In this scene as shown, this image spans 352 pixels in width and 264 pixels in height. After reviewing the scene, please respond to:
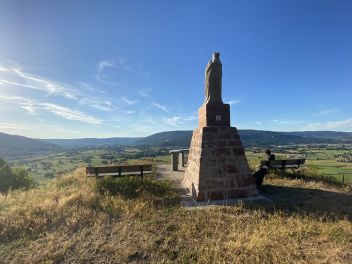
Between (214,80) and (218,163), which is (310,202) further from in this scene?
(214,80)

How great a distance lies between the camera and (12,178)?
2036 cm

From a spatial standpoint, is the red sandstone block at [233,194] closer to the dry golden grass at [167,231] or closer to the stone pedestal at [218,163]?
the stone pedestal at [218,163]

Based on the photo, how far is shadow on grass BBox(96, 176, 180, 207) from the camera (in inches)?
308

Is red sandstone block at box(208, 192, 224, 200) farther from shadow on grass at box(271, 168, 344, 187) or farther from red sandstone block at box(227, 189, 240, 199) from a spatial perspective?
shadow on grass at box(271, 168, 344, 187)

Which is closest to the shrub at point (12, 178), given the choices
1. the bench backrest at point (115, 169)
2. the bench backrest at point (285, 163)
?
the bench backrest at point (115, 169)

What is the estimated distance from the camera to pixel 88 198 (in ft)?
24.0

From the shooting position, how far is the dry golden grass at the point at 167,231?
14.5 ft

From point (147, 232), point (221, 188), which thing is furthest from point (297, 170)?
point (147, 232)

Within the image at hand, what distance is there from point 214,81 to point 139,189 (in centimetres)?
469

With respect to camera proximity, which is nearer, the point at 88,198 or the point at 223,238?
the point at 223,238

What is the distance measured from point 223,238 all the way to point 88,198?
421cm

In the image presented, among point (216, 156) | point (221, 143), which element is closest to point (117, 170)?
point (216, 156)

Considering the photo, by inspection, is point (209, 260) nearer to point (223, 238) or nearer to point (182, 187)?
point (223, 238)

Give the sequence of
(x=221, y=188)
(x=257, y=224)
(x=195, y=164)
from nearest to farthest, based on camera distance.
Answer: (x=257, y=224)
(x=221, y=188)
(x=195, y=164)
